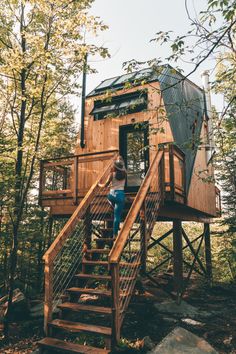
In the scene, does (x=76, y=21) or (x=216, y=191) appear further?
(x=216, y=191)

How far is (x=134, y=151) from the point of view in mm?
14359

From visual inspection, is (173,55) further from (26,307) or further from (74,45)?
(26,307)

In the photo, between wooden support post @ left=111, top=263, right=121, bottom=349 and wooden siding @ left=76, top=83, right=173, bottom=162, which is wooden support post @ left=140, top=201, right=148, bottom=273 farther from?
wooden siding @ left=76, top=83, right=173, bottom=162

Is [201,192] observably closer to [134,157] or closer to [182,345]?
[134,157]

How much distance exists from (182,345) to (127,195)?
435 cm

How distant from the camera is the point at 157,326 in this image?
7031mm

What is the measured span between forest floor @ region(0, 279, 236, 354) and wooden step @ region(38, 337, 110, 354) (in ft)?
1.59

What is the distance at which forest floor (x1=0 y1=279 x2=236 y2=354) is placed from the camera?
602cm

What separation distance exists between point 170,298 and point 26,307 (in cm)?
458

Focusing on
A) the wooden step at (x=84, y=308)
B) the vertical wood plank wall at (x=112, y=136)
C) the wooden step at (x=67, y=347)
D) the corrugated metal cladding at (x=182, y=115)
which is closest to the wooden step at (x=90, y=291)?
the wooden step at (x=84, y=308)

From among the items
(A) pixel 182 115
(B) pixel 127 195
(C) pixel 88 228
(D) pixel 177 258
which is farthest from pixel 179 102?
(C) pixel 88 228

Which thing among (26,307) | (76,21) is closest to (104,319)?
(26,307)

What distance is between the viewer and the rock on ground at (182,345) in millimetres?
5211

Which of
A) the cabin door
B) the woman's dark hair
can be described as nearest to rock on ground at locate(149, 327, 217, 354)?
the woman's dark hair
